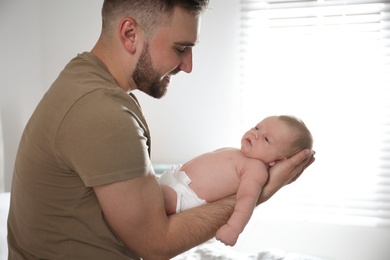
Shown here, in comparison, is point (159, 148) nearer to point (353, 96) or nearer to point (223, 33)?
point (223, 33)

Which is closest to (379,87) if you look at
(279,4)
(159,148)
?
(279,4)

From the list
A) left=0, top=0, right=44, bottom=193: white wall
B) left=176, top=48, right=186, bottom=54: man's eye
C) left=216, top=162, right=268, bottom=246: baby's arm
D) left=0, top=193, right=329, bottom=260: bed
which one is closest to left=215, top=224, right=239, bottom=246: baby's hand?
left=216, top=162, right=268, bottom=246: baby's arm

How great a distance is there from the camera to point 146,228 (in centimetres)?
133

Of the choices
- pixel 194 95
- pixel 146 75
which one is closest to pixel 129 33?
pixel 146 75

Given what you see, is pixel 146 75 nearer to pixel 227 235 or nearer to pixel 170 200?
pixel 170 200

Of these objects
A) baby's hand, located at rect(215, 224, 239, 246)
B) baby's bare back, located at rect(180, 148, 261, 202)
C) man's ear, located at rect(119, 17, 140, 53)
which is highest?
man's ear, located at rect(119, 17, 140, 53)

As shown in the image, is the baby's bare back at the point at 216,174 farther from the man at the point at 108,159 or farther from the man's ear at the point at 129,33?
the man's ear at the point at 129,33

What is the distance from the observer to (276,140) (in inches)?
72.4

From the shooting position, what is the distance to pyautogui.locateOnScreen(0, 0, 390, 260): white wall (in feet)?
11.5

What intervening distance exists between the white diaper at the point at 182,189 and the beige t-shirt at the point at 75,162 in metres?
0.26

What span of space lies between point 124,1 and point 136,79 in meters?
0.22

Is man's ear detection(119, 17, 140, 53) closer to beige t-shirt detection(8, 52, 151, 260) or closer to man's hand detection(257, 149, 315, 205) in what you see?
Result: beige t-shirt detection(8, 52, 151, 260)

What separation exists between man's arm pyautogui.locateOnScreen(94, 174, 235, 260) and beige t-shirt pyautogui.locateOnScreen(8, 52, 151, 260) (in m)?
0.03

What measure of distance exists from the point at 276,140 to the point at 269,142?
0.08 feet
